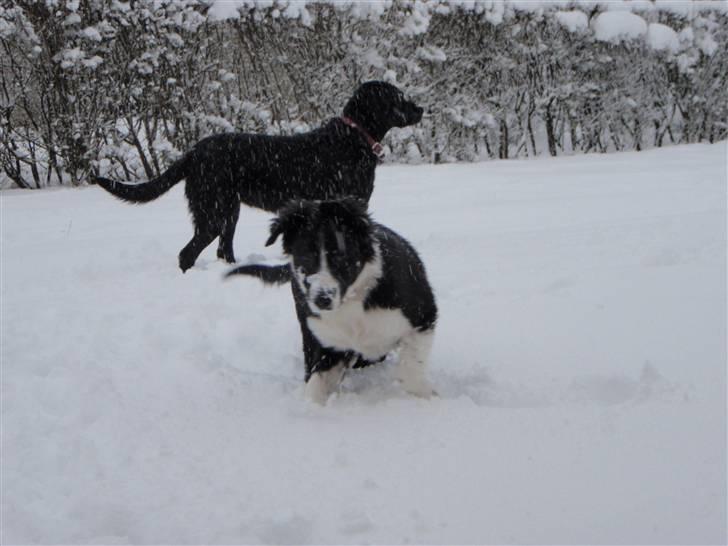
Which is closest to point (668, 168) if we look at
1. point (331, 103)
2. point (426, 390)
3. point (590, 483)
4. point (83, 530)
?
point (331, 103)

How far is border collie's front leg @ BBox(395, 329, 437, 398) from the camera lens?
279 cm

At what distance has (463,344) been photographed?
341 cm

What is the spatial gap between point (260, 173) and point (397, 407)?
3035 mm

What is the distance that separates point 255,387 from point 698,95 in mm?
12405

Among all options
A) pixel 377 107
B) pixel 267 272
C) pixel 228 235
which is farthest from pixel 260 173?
pixel 267 272

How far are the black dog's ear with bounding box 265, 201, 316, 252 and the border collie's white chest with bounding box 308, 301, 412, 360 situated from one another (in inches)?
16.0

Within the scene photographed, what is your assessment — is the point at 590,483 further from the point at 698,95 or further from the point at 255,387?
the point at 698,95

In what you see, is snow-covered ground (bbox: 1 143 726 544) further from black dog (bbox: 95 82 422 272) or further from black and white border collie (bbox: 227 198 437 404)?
black dog (bbox: 95 82 422 272)

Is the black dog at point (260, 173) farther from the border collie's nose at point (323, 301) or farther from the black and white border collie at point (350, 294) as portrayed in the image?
the border collie's nose at point (323, 301)

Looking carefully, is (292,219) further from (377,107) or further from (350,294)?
(377,107)

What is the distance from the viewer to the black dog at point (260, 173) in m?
5.05

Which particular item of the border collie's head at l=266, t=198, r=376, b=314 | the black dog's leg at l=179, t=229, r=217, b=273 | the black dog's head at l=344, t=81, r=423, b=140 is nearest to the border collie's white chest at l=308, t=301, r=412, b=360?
the border collie's head at l=266, t=198, r=376, b=314

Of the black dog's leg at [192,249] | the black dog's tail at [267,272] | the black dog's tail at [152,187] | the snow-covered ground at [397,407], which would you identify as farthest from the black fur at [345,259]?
the black dog's tail at [152,187]

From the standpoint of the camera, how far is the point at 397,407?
2.61m
